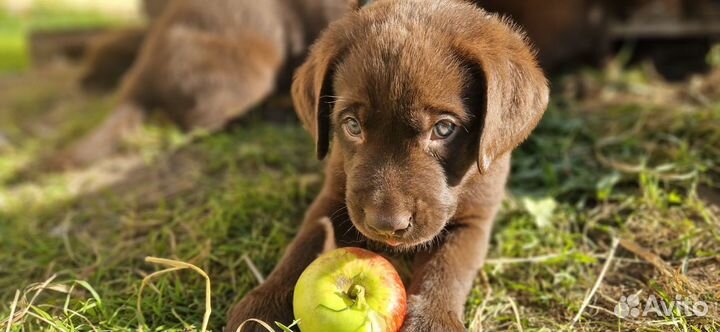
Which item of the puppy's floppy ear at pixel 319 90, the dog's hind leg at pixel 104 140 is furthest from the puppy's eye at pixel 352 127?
the dog's hind leg at pixel 104 140

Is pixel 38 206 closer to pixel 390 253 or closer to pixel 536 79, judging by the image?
pixel 390 253

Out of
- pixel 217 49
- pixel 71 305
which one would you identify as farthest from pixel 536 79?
pixel 217 49

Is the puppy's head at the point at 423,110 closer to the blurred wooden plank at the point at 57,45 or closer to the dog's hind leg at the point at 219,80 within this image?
the dog's hind leg at the point at 219,80

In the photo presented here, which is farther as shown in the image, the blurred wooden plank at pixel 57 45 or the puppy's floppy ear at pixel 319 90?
the blurred wooden plank at pixel 57 45

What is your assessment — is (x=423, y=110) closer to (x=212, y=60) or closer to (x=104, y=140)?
(x=212, y=60)

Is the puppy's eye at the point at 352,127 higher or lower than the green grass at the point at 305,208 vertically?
higher

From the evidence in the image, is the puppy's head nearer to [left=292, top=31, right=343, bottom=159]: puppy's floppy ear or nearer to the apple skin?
[left=292, top=31, right=343, bottom=159]: puppy's floppy ear

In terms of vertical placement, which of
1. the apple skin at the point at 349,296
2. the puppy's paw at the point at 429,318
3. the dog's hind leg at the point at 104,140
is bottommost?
the dog's hind leg at the point at 104,140
